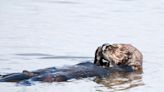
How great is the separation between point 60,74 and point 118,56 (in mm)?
1524

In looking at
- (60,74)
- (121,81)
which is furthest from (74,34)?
(60,74)

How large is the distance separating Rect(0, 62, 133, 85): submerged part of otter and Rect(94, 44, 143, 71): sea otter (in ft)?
0.51

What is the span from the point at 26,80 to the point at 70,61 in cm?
248

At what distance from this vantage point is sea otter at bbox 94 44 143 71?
11.1 m

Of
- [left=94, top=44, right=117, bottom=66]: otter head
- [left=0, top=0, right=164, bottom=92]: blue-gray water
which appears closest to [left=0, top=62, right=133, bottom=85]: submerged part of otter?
→ [left=0, top=0, right=164, bottom=92]: blue-gray water

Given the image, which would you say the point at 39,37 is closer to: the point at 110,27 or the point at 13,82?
the point at 110,27

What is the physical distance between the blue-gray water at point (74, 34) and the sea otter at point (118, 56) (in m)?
0.24

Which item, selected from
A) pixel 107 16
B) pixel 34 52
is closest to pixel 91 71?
pixel 34 52

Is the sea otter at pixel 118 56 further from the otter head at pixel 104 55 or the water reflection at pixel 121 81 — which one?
the water reflection at pixel 121 81

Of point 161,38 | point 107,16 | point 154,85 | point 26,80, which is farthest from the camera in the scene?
point 107,16

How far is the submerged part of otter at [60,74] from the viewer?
382 inches

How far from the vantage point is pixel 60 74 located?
10.0 metres

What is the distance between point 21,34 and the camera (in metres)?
14.2

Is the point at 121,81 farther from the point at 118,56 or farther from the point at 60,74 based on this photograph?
the point at 60,74
